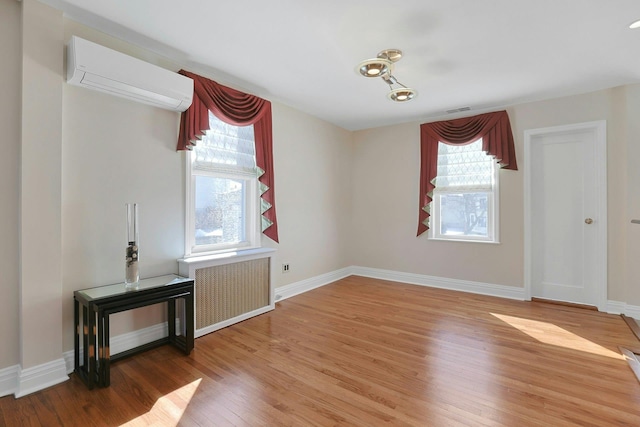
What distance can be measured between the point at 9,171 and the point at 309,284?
11.4ft

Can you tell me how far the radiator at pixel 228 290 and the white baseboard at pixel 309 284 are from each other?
0.44 m

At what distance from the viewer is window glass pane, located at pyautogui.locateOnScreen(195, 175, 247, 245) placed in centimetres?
325

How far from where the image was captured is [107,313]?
2125 mm

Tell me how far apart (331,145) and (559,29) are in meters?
3.21

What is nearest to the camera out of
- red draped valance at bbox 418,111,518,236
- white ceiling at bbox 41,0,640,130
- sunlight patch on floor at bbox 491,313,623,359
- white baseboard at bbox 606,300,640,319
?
white ceiling at bbox 41,0,640,130

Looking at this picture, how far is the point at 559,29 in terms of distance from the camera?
7.82 ft

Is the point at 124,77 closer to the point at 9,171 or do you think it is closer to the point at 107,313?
the point at 9,171

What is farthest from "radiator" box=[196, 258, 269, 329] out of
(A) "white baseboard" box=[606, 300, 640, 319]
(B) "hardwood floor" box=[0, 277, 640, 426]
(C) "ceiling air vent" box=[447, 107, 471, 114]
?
(A) "white baseboard" box=[606, 300, 640, 319]

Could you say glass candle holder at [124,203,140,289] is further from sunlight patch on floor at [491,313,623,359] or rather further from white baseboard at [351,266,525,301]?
white baseboard at [351,266,525,301]

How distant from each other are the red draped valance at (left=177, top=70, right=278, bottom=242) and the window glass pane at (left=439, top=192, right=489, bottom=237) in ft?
8.67

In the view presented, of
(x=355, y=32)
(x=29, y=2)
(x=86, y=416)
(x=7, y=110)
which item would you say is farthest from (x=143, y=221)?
(x=355, y=32)

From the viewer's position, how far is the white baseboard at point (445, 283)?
13.6 feet

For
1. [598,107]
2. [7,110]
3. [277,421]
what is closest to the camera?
[277,421]

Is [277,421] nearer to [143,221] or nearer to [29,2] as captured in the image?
[143,221]
